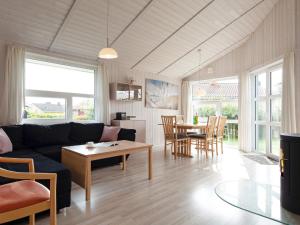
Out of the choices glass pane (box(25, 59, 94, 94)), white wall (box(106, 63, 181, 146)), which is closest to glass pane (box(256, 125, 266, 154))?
white wall (box(106, 63, 181, 146))

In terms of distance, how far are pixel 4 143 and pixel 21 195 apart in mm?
2038

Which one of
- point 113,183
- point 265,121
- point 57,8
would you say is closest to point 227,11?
point 265,121

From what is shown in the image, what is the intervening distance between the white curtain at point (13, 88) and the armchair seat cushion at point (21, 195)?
98.4 inches

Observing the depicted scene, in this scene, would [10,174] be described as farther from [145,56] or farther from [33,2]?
[145,56]

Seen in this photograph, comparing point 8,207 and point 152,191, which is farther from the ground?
point 8,207

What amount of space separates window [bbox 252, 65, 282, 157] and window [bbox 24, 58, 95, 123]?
4.23m

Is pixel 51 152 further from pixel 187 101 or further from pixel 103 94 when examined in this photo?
pixel 187 101

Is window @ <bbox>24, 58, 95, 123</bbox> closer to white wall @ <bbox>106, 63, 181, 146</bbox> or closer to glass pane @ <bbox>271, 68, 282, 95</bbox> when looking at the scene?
white wall @ <bbox>106, 63, 181, 146</bbox>

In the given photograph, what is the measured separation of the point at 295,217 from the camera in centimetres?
200

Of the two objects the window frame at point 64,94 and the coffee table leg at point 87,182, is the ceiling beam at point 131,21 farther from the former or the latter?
the coffee table leg at point 87,182

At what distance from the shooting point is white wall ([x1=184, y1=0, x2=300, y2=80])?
3.88 meters

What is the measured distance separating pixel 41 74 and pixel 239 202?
4.21m

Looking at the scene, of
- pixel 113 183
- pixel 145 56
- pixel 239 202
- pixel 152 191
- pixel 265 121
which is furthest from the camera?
pixel 145 56

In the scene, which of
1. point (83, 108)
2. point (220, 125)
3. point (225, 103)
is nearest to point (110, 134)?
point (83, 108)
